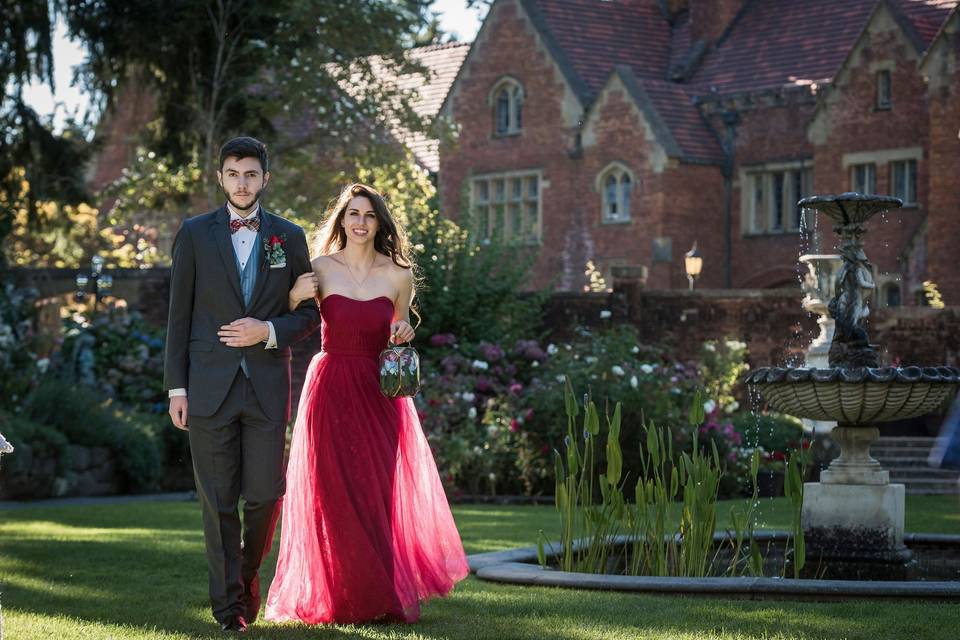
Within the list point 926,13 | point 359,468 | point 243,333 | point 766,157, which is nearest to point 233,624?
point 359,468

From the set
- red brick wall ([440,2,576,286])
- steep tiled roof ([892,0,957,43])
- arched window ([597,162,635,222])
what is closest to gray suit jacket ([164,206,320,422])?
steep tiled roof ([892,0,957,43])

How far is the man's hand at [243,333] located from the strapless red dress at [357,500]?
2.03ft

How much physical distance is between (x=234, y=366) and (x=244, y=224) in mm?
641

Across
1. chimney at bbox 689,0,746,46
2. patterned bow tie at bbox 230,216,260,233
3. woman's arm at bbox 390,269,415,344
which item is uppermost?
chimney at bbox 689,0,746,46

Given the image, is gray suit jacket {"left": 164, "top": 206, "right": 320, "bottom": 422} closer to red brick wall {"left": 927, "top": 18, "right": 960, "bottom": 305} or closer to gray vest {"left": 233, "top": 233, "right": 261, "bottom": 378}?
gray vest {"left": 233, "top": 233, "right": 261, "bottom": 378}

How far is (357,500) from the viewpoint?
7465mm

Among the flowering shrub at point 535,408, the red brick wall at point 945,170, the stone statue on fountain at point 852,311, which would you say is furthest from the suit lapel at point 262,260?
the red brick wall at point 945,170

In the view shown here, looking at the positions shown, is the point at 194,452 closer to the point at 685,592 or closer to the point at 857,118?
the point at 685,592

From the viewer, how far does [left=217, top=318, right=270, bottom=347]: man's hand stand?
713 centimetres

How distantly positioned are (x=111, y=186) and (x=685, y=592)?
23.3 metres

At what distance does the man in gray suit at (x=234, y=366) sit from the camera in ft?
23.4

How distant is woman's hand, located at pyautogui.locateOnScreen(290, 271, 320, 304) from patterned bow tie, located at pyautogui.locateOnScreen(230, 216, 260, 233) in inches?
11.3

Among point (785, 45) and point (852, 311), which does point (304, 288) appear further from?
point (785, 45)

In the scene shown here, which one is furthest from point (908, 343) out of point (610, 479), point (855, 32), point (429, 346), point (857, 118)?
point (610, 479)
